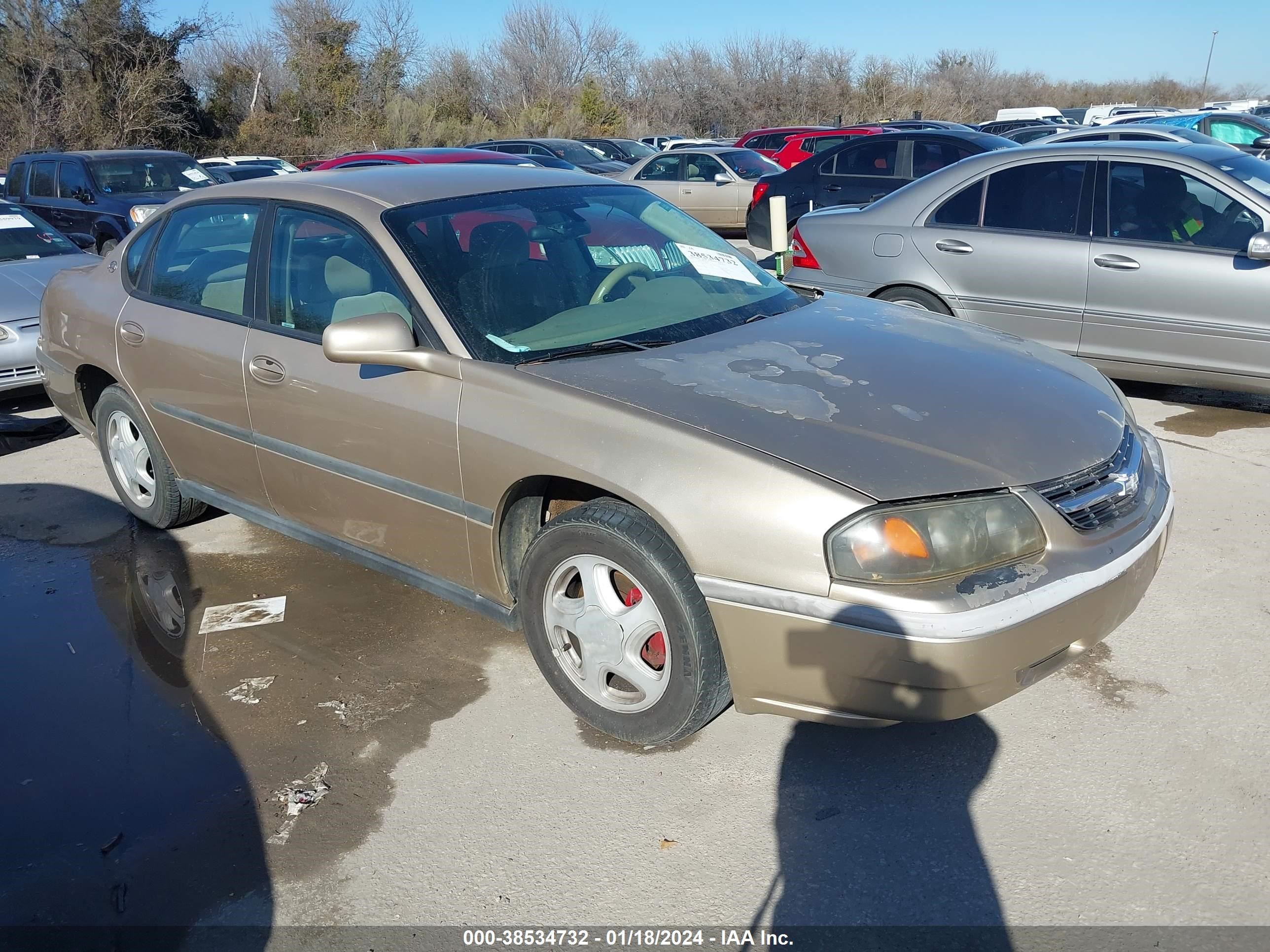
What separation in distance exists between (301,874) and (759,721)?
1384mm

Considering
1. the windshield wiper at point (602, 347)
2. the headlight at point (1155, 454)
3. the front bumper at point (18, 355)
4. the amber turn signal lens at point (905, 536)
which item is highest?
the windshield wiper at point (602, 347)

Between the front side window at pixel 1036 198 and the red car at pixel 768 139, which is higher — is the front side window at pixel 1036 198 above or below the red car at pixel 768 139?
below

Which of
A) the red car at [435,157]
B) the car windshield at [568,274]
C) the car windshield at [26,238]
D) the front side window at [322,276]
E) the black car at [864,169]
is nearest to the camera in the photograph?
the car windshield at [568,274]

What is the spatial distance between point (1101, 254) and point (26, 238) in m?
8.26

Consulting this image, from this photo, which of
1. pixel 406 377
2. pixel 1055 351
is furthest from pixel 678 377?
pixel 1055 351

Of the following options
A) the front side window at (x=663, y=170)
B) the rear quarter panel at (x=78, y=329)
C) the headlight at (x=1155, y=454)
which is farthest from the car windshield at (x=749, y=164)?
the headlight at (x=1155, y=454)

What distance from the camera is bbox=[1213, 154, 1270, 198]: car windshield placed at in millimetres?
5660

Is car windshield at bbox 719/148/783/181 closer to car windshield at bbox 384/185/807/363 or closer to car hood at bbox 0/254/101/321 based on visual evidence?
car hood at bbox 0/254/101/321

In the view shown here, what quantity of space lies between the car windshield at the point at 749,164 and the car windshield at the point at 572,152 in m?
4.44

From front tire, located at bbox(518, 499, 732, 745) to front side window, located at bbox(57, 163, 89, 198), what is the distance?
12.0 meters

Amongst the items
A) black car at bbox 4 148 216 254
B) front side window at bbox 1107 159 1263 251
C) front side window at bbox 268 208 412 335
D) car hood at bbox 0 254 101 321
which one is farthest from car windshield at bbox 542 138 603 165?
front side window at bbox 268 208 412 335

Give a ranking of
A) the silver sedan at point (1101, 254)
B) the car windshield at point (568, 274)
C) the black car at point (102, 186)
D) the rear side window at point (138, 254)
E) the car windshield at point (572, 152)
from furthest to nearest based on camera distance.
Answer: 1. the car windshield at point (572, 152)
2. the black car at point (102, 186)
3. the silver sedan at point (1101, 254)
4. the rear side window at point (138, 254)
5. the car windshield at point (568, 274)

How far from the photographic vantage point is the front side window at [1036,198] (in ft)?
19.9

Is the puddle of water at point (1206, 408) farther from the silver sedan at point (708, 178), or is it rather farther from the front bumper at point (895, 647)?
the silver sedan at point (708, 178)
